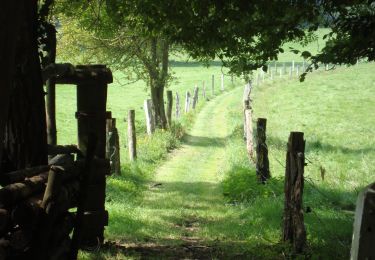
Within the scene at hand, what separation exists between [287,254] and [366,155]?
1387 centimetres

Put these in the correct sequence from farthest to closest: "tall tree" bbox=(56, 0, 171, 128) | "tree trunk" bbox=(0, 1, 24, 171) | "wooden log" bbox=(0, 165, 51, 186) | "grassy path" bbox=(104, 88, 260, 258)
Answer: "tall tree" bbox=(56, 0, 171, 128) < "grassy path" bbox=(104, 88, 260, 258) < "wooden log" bbox=(0, 165, 51, 186) < "tree trunk" bbox=(0, 1, 24, 171)

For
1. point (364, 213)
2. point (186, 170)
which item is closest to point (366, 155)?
point (186, 170)

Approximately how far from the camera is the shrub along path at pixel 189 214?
7.77 metres

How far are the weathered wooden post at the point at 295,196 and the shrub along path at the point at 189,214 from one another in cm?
76

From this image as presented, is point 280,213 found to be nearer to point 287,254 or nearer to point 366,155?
point 287,254

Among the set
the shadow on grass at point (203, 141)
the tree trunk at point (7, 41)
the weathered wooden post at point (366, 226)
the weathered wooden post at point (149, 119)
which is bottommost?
the shadow on grass at point (203, 141)

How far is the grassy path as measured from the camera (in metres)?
7.91

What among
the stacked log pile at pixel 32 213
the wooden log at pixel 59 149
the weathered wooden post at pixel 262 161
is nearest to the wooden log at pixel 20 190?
the stacked log pile at pixel 32 213

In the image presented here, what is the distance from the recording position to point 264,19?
8617mm

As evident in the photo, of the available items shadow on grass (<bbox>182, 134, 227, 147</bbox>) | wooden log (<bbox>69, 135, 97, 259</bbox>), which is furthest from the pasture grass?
wooden log (<bbox>69, 135, 97, 259</bbox>)

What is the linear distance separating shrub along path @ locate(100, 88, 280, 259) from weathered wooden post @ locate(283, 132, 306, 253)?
756mm

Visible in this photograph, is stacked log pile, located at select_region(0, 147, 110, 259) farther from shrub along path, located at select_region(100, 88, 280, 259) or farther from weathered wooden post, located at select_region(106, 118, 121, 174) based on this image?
weathered wooden post, located at select_region(106, 118, 121, 174)

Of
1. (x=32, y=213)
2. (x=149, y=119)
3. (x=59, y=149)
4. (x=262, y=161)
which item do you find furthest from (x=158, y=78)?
(x=32, y=213)

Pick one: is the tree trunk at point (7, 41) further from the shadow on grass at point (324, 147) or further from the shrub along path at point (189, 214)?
the shadow on grass at point (324, 147)
